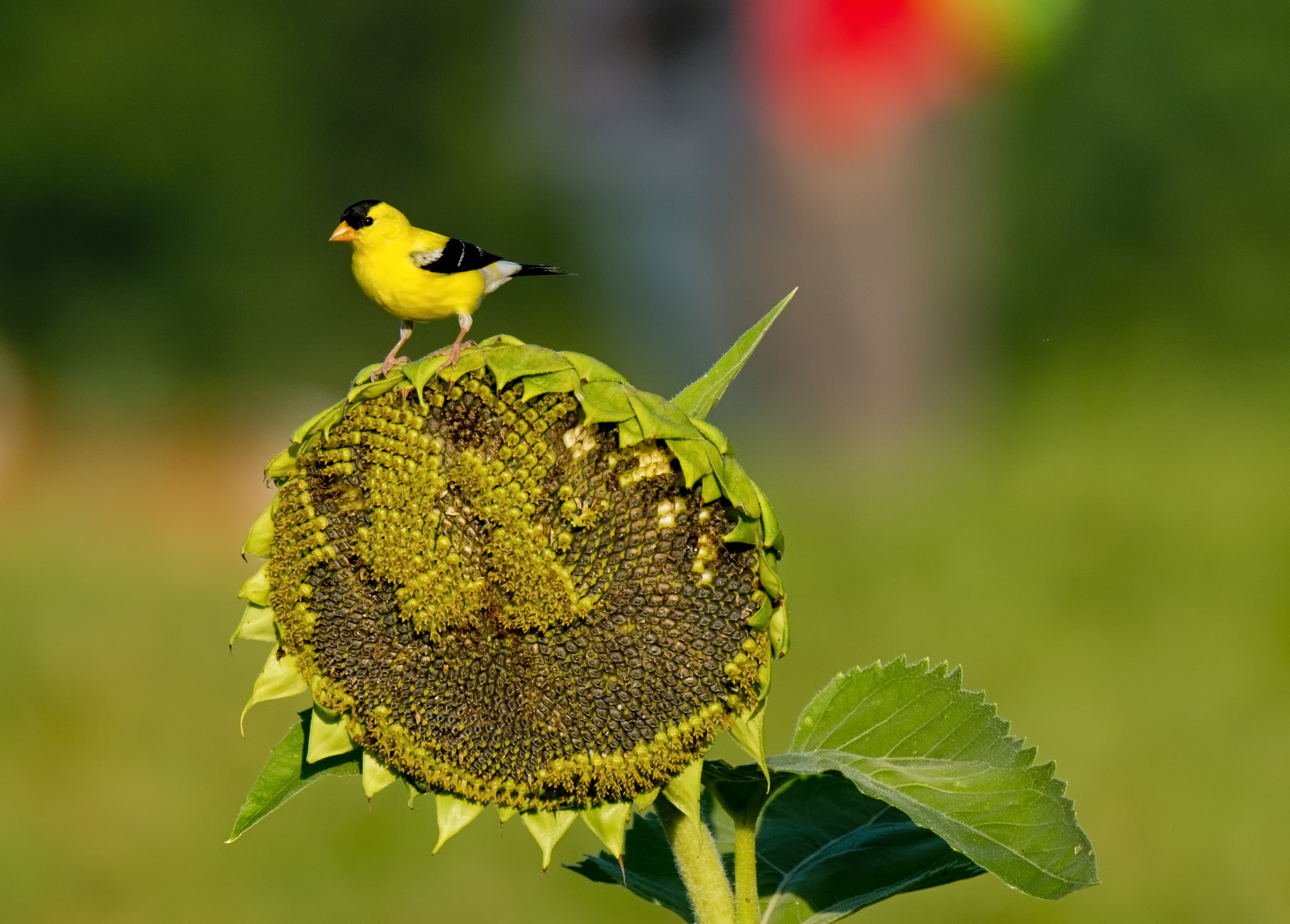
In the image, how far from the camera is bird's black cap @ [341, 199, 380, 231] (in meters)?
2.15

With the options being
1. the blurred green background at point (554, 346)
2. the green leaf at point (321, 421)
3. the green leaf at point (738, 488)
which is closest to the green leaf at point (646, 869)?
the green leaf at point (738, 488)

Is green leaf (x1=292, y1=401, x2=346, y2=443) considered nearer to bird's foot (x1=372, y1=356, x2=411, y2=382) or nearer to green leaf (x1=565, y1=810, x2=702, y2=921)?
bird's foot (x1=372, y1=356, x2=411, y2=382)

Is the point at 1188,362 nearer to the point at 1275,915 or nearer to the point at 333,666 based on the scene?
the point at 1275,915

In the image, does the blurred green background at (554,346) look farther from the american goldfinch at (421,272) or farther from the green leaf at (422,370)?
the green leaf at (422,370)

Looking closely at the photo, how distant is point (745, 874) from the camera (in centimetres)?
178

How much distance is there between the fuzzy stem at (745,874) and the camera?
1762 millimetres

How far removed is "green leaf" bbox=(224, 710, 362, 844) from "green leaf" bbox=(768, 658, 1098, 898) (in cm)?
44

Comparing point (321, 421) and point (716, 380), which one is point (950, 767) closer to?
point (716, 380)

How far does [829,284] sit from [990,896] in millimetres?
4892

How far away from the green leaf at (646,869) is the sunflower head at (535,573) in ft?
1.01

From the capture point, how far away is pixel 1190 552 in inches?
269

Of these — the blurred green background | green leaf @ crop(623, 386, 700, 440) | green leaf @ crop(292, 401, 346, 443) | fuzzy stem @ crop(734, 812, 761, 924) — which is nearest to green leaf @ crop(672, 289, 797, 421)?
green leaf @ crop(623, 386, 700, 440)

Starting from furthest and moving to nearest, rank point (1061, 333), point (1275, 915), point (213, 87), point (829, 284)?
point (213, 87)
point (1061, 333)
point (829, 284)
point (1275, 915)

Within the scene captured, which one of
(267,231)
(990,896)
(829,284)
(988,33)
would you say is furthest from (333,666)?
(267,231)
